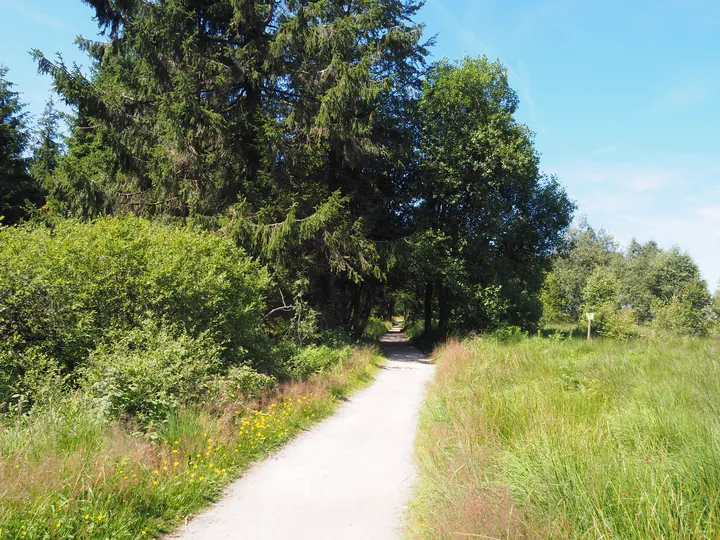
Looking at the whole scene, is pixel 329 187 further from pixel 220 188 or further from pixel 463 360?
pixel 463 360

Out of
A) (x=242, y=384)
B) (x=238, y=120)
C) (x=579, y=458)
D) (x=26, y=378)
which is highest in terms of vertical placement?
(x=238, y=120)

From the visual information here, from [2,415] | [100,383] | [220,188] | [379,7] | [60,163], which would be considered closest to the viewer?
Result: [2,415]

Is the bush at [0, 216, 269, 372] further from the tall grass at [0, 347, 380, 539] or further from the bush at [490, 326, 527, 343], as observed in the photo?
the bush at [490, 326, 527, 343]

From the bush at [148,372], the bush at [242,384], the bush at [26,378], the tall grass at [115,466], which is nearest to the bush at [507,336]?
the bush at [242,384]

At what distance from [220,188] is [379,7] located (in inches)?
364

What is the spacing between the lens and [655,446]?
3814mm

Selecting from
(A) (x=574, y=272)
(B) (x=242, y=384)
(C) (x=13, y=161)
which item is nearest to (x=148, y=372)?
(B) (x=242, y=384)

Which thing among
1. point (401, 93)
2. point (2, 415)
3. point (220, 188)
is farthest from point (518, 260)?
point (2, 415)

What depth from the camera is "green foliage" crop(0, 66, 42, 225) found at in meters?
25.2

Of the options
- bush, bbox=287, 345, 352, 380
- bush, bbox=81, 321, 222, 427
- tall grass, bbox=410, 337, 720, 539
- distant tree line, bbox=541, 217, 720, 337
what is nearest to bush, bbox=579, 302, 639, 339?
A: distant tree line, bbox=541, 217, 720, 337

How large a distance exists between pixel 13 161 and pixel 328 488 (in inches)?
1232

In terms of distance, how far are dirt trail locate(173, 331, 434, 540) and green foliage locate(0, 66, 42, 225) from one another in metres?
26.7

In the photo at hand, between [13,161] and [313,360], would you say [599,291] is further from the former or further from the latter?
[13,161]

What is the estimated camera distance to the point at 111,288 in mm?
7543
